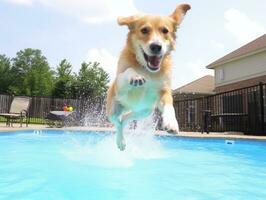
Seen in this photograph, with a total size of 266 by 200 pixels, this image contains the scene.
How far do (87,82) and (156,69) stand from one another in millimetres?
35623

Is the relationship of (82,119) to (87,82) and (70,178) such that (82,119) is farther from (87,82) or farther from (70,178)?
(87,82)

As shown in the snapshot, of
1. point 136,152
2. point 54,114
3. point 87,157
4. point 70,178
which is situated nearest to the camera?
point 70,178

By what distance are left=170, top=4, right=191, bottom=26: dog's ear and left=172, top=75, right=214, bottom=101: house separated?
17884 mm

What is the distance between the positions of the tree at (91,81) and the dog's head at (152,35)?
109 feet

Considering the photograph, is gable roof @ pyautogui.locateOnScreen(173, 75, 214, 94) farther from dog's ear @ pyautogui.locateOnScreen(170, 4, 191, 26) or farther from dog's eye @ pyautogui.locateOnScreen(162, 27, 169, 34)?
dog's eye @ pyautogui.locateOnScreen(162, 27, 169, 34)

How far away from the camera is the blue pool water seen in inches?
143

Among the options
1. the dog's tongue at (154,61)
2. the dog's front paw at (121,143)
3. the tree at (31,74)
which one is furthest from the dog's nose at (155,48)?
the tree at (31,74)

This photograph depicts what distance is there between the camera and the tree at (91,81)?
37562mm

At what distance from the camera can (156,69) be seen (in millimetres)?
3662

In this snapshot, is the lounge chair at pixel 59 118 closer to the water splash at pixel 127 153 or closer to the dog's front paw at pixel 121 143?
the water splash at pixel 127 153

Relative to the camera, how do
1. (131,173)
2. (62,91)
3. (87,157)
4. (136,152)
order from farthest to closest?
(62,91)
(136,152)
(87,157)
(131,173)

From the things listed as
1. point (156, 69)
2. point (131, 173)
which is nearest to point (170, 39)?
point (156, 69)

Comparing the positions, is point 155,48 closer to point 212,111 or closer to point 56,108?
point 212,111

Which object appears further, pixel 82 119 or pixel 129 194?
pixel 82 119
